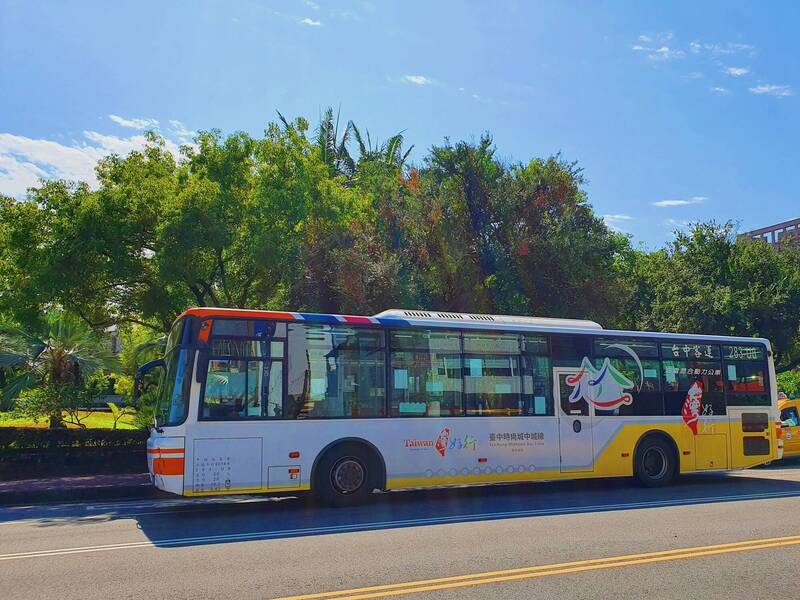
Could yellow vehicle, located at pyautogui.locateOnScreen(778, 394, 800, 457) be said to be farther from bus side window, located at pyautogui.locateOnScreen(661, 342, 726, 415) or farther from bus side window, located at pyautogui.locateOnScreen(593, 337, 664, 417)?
bus side window, located at pyautogui.locateOnScreen(593, 337, 664, 417)

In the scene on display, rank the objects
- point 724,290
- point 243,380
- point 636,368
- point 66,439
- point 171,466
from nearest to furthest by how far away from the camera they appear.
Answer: point 171,466 → point 243,380 → point 636,368 → point 66,439 → point 724,290

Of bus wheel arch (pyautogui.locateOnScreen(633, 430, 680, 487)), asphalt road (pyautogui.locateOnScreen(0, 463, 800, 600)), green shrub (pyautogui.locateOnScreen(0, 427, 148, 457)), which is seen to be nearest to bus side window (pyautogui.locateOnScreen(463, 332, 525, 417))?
asphalt road (pyautogui.locateOnScreen(0, 463, 800, 600))

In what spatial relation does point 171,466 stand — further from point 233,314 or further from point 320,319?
point 320,319

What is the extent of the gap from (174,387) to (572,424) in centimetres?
712

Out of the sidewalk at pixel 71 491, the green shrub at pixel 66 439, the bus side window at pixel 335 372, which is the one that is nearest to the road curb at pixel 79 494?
the sidewalk at pixel 71 491

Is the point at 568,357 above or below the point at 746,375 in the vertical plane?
above

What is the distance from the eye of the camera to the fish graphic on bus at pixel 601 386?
14.2 metres

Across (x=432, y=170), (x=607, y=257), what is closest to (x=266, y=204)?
(x=432, y=170)

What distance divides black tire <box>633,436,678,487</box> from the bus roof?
2112mm

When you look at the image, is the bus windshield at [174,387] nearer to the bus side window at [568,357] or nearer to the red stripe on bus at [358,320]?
the red stripe on bus at [358,320]

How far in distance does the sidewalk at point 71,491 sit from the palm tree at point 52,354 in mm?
5822

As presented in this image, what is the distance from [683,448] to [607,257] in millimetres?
8591

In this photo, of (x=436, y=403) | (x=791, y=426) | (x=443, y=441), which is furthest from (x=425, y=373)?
(x=791, y=426)

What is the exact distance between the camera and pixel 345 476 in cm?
1205
